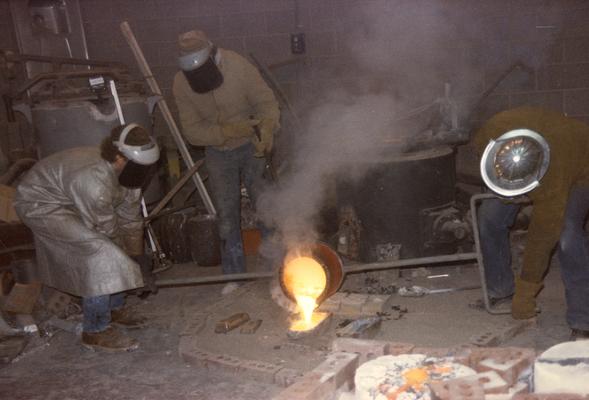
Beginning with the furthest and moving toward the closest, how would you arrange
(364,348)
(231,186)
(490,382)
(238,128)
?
(231,186), (238,128), (364,348), (490,382)

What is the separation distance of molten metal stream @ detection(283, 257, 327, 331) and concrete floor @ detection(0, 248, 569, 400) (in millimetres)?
183

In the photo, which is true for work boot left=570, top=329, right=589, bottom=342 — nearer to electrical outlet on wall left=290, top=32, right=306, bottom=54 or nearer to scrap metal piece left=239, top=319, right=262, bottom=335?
scrap metal piece left=239, top=319, right=262, bottom=335

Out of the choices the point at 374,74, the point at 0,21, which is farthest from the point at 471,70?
the point at 0,21

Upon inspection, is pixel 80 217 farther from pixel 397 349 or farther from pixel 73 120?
pixel 397 349

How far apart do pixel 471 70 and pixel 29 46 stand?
5.14 meters

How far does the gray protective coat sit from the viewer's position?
404cm

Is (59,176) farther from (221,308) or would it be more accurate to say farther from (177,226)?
(177,226)

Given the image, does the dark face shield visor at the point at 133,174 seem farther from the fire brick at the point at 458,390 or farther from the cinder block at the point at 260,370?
the fire brick at the point at 458,390

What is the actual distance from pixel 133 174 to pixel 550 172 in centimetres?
257

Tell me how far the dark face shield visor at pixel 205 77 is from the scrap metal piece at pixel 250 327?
72.0 inches

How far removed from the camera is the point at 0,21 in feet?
23.7

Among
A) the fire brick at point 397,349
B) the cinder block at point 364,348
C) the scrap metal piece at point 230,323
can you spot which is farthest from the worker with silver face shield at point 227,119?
the fire brick at point 397,349

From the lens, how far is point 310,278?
14.1 feet

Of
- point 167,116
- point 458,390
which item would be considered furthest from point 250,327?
point 167,116
